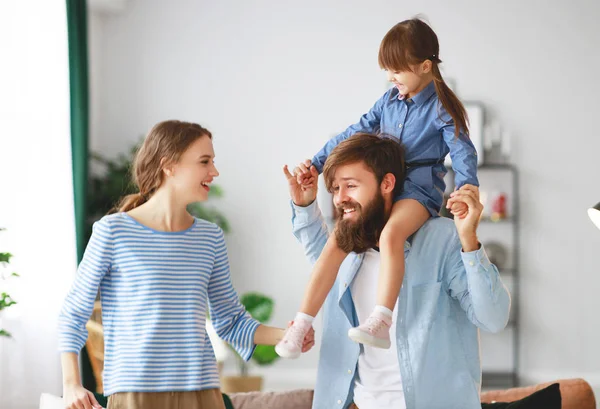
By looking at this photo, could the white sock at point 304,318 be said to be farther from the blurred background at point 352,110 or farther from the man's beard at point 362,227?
the blurred background at point 352,110


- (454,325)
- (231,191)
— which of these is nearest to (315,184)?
(454,325)

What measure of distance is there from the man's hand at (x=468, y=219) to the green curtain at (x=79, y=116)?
11.5 ft

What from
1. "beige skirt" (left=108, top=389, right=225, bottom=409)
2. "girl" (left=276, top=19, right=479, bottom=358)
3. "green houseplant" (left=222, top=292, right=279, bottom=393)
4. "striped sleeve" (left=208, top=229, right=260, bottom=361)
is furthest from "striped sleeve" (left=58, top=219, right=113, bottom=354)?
"green houseplant" (left=222, top=292, right=279, bottom=393)

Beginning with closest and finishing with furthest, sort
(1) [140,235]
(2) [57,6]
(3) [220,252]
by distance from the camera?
1. (1) [140,235]
2. (3) [220,252]
3. (2) [57,6]

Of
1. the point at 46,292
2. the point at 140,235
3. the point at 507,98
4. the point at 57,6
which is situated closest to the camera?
the point at 140,235

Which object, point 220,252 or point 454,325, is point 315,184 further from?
point 454,325

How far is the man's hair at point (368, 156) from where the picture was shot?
1.81 metres

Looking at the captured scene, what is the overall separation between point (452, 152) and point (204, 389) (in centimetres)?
83

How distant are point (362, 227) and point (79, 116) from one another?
3.52 m

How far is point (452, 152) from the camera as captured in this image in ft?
6.15

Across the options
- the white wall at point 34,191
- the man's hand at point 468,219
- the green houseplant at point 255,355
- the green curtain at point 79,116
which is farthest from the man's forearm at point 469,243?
the green houseplant at point 255,355

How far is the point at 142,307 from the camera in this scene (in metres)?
1.65

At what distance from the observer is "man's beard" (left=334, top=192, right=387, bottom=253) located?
71.9 inches

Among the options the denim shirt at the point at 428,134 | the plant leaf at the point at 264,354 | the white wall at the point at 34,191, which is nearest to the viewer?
the denim shirt at the point at 428,134
